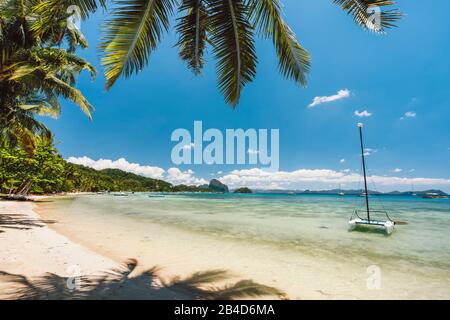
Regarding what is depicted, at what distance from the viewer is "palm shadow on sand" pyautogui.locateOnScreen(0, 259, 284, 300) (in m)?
3.93

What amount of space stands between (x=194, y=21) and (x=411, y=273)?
8.62 metres

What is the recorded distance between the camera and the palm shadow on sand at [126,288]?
3.93 meters

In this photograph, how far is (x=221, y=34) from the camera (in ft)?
13.3

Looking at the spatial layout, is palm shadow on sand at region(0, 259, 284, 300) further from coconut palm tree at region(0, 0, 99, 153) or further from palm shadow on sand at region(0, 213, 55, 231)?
palm shadow on sand at region(0, 213, 55, 231)

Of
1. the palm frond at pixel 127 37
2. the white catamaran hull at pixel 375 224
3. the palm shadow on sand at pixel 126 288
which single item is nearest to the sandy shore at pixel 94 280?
the palm shadow on sand at pixel 126 288

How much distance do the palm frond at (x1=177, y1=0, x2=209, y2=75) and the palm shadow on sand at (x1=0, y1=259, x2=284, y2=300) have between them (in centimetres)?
435

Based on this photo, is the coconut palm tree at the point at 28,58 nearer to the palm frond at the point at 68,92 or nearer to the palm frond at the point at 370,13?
the palm frond at the point at 68,92

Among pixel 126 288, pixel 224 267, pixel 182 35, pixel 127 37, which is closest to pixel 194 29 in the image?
pixel 182 35

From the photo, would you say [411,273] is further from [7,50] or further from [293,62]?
[7,50]

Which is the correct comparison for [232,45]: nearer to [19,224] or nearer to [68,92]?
[68,92]

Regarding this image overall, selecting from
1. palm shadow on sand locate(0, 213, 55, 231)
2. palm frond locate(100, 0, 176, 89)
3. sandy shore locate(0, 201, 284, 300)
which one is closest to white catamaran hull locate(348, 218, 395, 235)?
sandy shore locate(0, 201, 284, 300)
